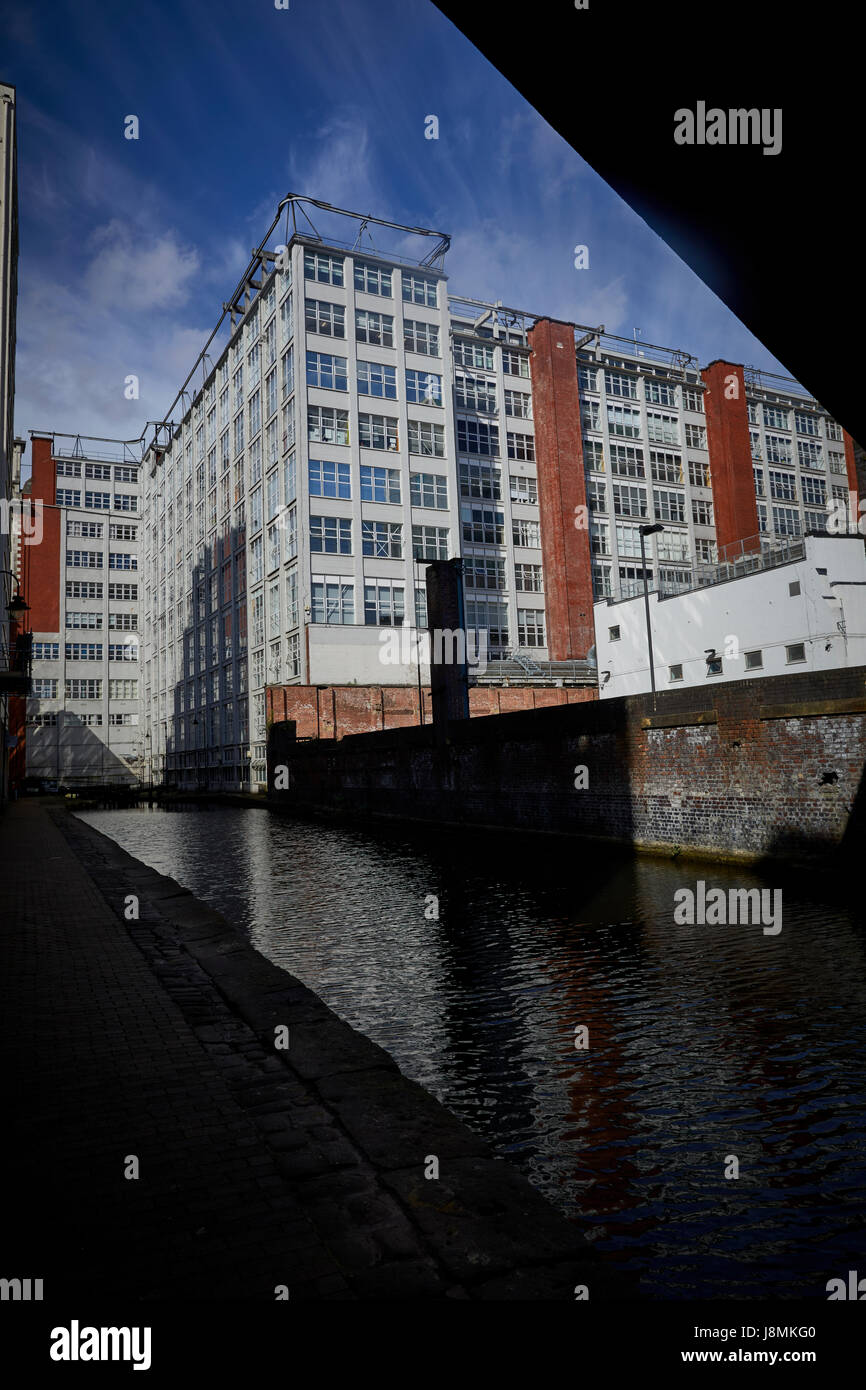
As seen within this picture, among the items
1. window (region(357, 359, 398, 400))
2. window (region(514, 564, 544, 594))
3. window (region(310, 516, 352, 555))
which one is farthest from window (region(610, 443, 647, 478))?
window (region(310, 516, 352, 555))

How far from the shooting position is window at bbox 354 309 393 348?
46.4 m

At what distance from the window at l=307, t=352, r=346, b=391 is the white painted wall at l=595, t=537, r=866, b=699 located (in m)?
20.6

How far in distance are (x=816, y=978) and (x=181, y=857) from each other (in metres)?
14.0

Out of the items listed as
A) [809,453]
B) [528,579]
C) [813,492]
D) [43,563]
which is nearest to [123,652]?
[43,563]

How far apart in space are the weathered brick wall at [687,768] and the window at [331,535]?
76.0ft

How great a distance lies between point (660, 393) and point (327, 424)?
29.1 meters

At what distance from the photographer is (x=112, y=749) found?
70562 millimetres

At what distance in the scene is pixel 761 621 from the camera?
29.4m

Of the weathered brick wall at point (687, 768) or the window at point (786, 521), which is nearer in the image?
the weathered brick wall at point (687, 768)

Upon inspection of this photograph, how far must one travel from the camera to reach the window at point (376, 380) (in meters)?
46.2

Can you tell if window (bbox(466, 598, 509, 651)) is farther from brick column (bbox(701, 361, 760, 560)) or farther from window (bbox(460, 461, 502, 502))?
brick column (bbox(701, 361, 760, 560))

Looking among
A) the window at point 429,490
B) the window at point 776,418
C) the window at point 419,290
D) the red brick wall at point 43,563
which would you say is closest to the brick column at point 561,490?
the window at point 429,490

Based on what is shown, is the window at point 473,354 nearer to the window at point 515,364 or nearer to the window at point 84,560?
the window at point 515,364

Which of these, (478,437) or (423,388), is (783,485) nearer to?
(478,437)
